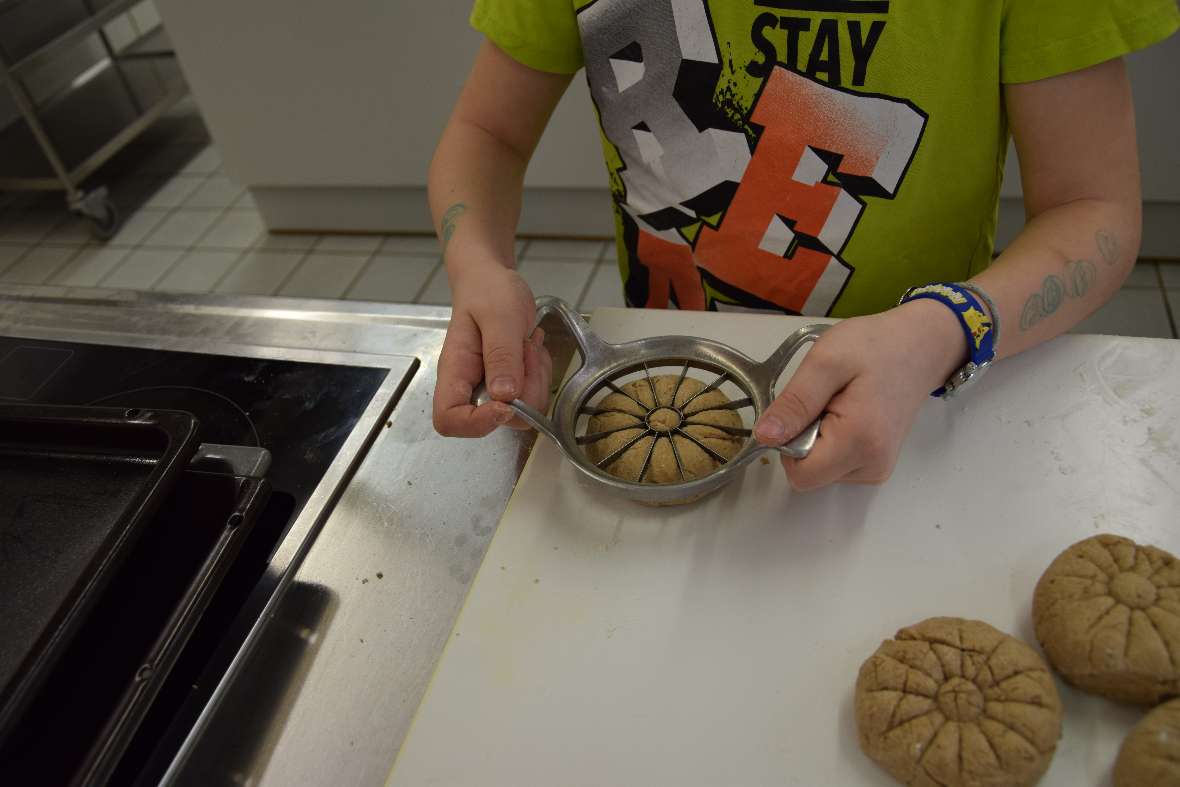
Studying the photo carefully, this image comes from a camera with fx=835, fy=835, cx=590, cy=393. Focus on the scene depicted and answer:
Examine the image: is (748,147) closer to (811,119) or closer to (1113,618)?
(811,119)

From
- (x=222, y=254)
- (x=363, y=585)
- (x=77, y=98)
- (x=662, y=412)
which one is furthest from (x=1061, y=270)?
(x=77, y=98)

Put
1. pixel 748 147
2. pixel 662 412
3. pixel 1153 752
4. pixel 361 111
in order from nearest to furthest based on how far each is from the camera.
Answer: pixel 1153 752
pixel 662 412
pixel 748 147
pixel 361 111

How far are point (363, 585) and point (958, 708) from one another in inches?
17.7

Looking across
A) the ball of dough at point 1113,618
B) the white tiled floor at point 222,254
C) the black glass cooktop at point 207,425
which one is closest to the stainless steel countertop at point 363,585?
the black glass cooktop at point 207,425

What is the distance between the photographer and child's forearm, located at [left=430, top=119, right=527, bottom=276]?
87 centimetres

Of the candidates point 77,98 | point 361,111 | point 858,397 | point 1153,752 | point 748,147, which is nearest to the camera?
point 1153,752

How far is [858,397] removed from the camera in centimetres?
60

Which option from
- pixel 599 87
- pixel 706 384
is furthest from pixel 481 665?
pixel 599 87

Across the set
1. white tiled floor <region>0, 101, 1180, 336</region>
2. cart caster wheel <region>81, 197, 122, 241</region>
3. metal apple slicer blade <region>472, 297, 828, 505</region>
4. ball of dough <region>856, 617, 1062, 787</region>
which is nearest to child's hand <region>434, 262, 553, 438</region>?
metal apple slicer blade <region>472, 297, 828, 505</region>

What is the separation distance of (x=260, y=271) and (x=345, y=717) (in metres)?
2.18

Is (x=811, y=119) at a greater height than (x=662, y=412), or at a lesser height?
greater

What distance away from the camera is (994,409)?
0.69 metres

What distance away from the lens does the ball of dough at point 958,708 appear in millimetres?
475

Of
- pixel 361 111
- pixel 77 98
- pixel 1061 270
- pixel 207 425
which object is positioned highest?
pixel 77 98
